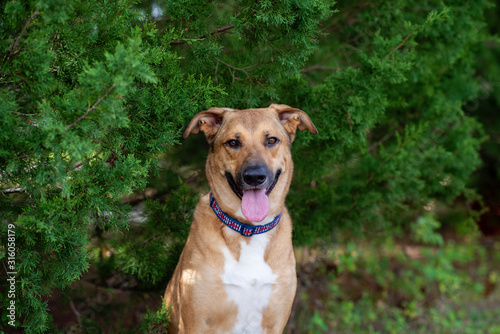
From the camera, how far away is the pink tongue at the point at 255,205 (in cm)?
302

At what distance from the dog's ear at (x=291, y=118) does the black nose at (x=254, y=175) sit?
79cm

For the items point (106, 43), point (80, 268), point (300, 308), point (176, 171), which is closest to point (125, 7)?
point (106, 43)

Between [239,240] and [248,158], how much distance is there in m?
0.65

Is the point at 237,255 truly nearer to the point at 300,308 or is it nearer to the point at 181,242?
the point at 181,242

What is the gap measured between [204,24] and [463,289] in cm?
676

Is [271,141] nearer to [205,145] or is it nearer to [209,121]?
[209,121]

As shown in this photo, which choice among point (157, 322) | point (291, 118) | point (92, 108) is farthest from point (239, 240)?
point (92, 108)

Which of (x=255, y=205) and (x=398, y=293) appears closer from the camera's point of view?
(x=255, y=205)

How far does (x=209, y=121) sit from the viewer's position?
3.50 metres

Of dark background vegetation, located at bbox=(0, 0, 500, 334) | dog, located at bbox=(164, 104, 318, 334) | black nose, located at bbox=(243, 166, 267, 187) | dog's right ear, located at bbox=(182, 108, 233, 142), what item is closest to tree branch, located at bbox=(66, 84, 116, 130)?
dark background vegetation, located at bbox=(0, 0, 500, 334)

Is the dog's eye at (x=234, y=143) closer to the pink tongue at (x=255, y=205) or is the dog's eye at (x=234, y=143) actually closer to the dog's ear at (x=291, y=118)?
the pink tongue at (x=255, y=205)

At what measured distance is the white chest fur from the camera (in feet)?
9.80

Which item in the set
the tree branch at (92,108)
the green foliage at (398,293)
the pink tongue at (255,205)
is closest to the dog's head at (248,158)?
the pink tongue at (255,205)

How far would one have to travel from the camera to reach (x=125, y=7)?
9.45ft
